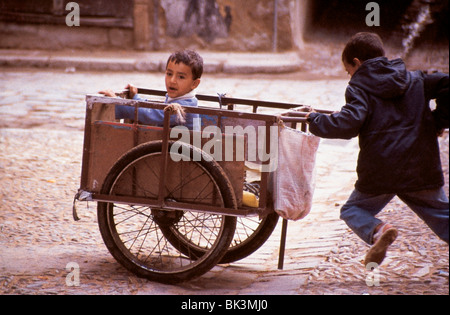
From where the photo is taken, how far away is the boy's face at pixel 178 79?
402cm

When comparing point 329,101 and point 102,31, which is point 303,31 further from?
point 329,101

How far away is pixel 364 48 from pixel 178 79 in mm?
1115

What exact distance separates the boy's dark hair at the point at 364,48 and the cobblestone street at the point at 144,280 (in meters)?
1.19

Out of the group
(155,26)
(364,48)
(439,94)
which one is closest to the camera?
(439,94)

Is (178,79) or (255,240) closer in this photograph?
(178,79)

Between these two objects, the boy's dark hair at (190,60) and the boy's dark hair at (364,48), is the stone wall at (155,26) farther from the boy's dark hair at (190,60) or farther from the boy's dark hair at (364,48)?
the boy's dark hair at (364,48)

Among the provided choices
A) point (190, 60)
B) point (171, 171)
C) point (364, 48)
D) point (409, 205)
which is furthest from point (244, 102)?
point (409, 205)

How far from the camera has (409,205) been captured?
358 centimetres

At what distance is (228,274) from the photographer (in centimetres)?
412

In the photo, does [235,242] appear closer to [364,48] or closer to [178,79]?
[178,79]

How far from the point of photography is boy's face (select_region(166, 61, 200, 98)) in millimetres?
4020

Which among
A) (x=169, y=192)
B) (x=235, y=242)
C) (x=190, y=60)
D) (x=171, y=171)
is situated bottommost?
(x=235, y=242)

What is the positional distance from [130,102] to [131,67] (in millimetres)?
8980

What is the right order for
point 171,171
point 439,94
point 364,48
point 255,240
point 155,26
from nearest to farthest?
point 439,94
point 364,48
point 171,171
point 255,240
point 155,26
